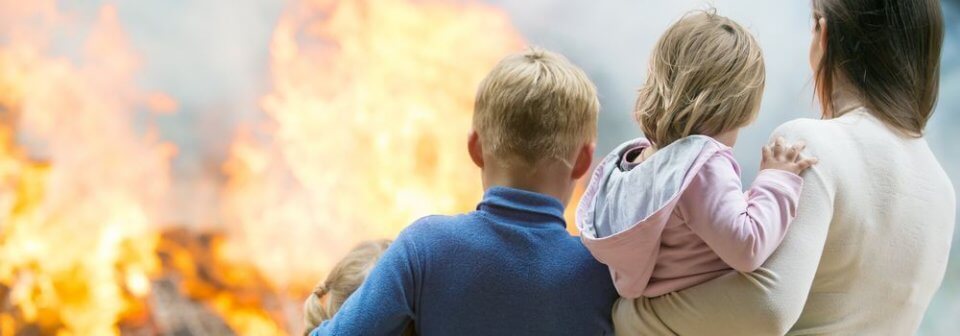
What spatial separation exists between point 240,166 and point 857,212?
175 cm

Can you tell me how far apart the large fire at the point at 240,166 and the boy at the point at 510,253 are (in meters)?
1.28

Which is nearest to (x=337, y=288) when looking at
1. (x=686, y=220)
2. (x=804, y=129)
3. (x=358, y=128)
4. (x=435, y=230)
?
(x=435, y=230)

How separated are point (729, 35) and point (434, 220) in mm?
444

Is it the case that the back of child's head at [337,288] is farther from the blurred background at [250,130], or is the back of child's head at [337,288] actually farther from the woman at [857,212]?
the blurred background at [250,130]

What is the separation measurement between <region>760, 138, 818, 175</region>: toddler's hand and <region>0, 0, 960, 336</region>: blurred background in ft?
4.09

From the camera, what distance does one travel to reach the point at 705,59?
46.6 inches

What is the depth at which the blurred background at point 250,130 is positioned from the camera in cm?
244

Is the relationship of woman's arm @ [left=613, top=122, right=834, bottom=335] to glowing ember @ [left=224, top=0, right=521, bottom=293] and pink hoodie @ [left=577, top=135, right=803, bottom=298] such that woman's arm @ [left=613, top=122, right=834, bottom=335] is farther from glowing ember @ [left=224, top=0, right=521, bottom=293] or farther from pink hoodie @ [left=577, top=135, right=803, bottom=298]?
glowing ember @ [left=224, top=0, right=521, bottom=293]

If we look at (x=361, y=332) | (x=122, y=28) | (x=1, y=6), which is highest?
(x=1, y=6)

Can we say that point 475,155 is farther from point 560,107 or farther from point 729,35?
point 729,35

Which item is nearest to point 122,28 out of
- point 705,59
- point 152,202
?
point 152,202

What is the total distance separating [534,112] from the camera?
124cm

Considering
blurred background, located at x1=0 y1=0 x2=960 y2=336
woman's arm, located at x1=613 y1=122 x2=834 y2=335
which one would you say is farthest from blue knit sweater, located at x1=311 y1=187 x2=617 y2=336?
Answer: blurred background, located at x1=0 y1=0 x2=960 y2=336

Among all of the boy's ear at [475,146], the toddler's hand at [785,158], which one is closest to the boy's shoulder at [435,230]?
the boy's ear at [475,146]
